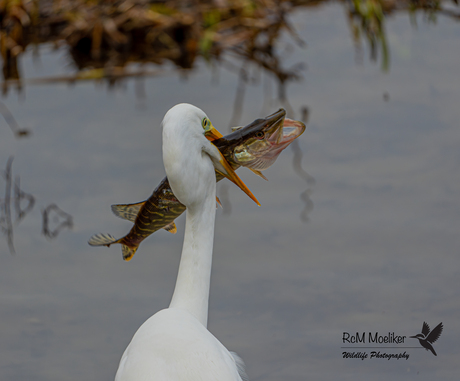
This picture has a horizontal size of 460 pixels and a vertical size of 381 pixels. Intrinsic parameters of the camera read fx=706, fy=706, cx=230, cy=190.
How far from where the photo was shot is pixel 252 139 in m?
2.80

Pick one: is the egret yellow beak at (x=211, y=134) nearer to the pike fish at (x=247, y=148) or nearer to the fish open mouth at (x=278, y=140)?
the pike fish at (x=247, y=148)

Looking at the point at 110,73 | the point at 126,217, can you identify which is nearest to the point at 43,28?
the point at 110,73

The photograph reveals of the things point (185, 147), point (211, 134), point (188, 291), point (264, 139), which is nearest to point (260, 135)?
point (264, 139)

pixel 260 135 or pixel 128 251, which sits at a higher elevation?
pixel 260 135

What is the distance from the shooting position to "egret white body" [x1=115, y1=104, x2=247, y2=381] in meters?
2.47

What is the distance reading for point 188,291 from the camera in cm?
283

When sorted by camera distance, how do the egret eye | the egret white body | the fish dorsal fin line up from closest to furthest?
1. the egret white body
2. the egret eye
3. the fish dorsal fin

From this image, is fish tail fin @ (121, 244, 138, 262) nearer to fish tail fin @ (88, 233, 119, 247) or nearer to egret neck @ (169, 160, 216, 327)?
fish tail fin @ (88, 233, 119, 247)

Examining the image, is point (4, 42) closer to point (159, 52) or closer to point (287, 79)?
point (159, 52)

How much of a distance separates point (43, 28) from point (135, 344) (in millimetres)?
6148

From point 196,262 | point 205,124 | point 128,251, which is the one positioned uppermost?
point 205,124

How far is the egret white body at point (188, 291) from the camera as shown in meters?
2.47

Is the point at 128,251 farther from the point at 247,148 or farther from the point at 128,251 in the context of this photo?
the point at 247,148

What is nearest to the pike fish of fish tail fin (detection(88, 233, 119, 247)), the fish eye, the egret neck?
the fish eye
